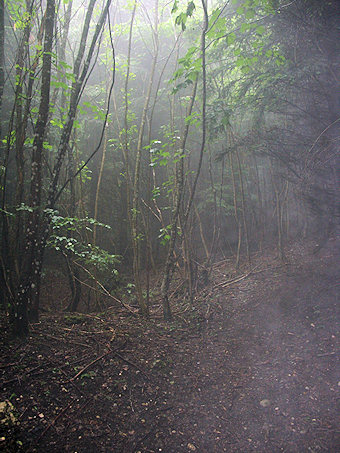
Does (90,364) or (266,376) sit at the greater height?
(90,364)

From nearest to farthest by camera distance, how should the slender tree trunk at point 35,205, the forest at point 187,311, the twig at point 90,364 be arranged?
the forest at point 187,311
the twig at point 90,364
the slender tree trunk at point 35,205

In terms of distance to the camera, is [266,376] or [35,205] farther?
[266,376]

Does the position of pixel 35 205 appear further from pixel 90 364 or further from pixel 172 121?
pixel 172 121

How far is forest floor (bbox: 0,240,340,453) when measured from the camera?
2.66 meters

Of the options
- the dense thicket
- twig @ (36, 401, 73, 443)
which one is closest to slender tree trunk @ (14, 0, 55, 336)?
the dense thicket

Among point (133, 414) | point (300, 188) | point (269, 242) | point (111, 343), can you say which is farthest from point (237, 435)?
point (269, 242)

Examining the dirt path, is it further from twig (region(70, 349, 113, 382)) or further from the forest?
twig (region(70, 349, 113, 382))

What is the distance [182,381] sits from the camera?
3633 millimetres

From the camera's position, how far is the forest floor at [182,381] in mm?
2662

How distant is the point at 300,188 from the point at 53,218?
4372 millimetres

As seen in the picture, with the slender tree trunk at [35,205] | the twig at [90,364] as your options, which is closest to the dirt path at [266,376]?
the twig at [90,364]

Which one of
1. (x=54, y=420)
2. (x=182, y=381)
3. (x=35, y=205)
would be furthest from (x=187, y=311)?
(x=35, y=205)

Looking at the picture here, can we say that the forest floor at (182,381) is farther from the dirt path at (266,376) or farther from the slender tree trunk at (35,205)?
the slender tree trunk at (35,205)

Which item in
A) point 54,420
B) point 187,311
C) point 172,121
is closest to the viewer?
point 54,420
